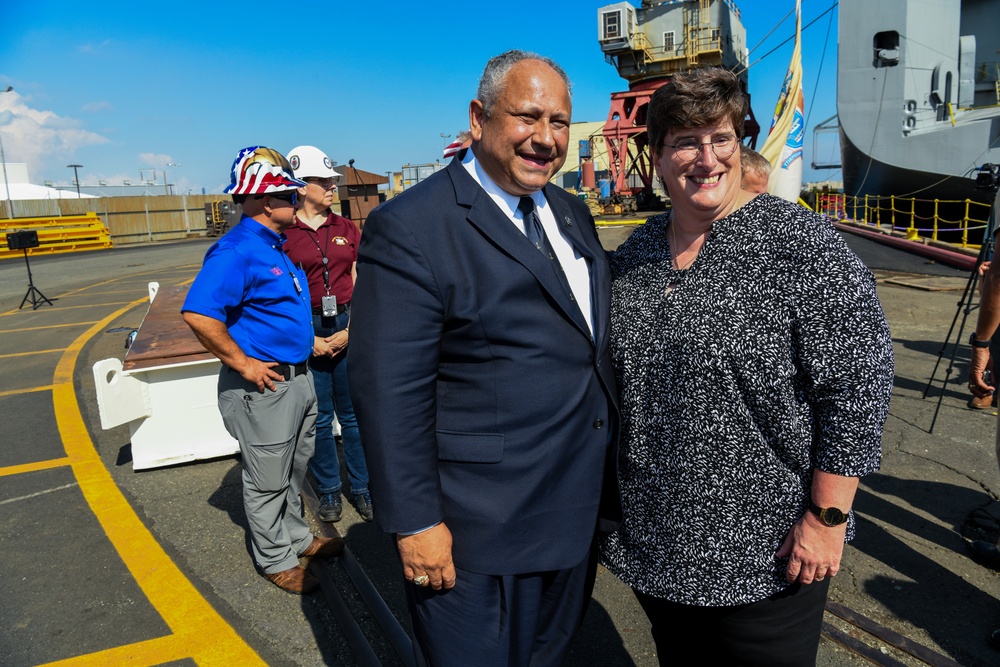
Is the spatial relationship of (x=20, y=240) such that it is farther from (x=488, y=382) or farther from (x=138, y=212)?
(x=138, y=212)

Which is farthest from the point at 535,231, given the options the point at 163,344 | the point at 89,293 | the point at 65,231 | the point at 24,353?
the point at 65,231

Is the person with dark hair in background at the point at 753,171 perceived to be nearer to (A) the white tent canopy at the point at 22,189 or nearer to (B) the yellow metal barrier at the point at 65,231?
(B) the yellow metal barrier at the point at 65,231

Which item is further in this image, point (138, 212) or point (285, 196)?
point (138, 212)

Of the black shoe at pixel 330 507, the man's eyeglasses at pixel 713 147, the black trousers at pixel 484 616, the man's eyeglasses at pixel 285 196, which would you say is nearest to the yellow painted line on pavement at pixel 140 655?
the black shoe at pixel 330 507

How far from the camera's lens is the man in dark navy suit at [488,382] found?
67.2 inches

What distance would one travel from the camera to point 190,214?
1448 inches

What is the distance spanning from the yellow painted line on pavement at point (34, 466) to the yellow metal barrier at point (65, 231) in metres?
25.3

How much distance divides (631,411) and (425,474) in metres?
0.62

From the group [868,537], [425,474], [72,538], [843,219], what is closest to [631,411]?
[425,474]

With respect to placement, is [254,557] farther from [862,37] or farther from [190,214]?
[190,214]

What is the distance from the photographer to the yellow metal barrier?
2672 cm

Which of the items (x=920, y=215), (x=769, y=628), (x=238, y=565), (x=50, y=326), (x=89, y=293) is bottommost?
(x=238, y=565)

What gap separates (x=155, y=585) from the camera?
338 centimetres

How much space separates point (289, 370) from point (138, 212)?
1451 inches
